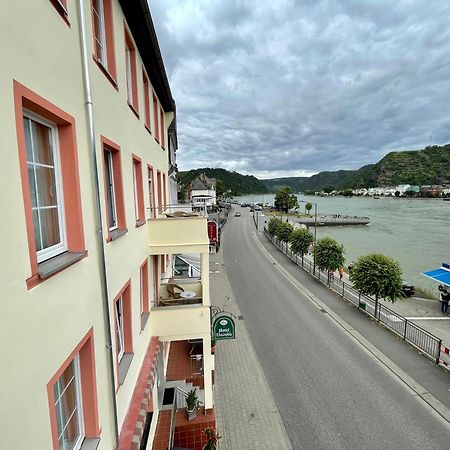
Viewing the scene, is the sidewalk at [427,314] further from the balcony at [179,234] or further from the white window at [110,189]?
the white window at [110,189]

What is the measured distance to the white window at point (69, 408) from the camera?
302 cm

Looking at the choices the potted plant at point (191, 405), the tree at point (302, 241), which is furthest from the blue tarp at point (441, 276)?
the potted plant at point (191, 405)

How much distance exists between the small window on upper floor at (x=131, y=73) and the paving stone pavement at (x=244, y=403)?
9357 millimetres

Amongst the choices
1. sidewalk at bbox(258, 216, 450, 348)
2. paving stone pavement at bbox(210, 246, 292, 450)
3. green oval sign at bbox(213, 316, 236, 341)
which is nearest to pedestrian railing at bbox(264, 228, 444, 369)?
sidewalk at bbox(258, 216, 450, 348)

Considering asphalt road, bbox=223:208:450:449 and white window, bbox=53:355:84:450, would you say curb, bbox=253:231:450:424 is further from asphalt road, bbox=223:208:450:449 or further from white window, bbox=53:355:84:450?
white window, bbox=53:355:84:450

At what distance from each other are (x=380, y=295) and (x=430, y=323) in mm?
4049

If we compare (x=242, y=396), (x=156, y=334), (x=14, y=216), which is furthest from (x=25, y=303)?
(x=242, y=396)

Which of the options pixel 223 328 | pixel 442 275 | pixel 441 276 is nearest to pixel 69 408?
pixel 223 328

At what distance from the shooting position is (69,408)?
3.25 meters

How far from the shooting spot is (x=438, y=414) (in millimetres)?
9492

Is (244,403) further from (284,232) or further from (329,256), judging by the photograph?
(284,232)

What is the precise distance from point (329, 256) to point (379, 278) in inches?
237

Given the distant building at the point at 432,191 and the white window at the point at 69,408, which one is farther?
the distant building at the point at 432,191

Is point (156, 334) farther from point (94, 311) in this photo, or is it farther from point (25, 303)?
point (25, 303)
